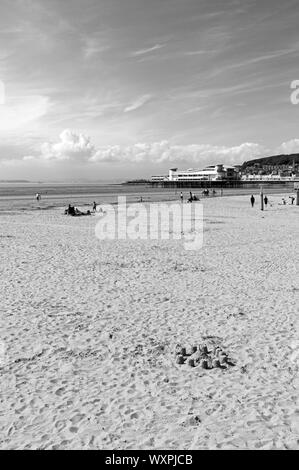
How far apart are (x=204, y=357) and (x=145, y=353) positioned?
110cm

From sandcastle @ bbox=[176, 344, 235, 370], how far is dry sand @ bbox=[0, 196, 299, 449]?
132 millimetres

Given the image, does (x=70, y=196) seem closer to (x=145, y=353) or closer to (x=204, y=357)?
(x=145, y=353)

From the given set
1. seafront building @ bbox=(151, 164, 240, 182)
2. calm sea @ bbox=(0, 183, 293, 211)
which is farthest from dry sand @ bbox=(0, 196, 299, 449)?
seafront building @ bbox=(151, 164, 240, 182)

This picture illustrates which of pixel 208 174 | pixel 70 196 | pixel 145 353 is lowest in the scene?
pixel 145 353

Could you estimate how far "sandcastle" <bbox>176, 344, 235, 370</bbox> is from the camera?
659 centimetres

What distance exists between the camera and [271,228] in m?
25.3

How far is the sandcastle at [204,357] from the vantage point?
6590 mm

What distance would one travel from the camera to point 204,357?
6762 millimetres

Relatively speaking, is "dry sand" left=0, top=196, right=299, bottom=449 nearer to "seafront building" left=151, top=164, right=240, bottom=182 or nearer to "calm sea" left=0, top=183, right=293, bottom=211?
"calm sea" left=0, top=183, right=293, bottom=211

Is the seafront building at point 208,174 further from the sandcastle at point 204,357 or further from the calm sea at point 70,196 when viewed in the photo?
the sandcastle at point 204,357

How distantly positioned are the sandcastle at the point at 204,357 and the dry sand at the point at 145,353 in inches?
5.2

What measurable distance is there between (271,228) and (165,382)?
20891 millimetres

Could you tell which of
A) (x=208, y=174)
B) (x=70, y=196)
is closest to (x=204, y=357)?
(x=70, y=196)

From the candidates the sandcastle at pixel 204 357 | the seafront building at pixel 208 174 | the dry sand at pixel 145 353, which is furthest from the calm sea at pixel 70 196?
the seafront building at pixel 208 174
